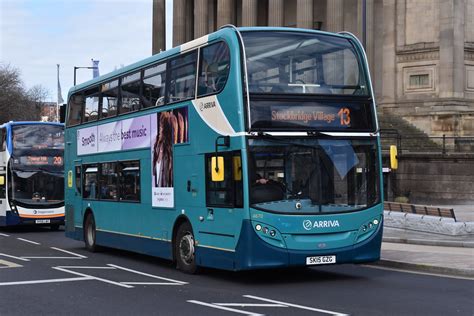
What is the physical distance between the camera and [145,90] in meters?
16.4

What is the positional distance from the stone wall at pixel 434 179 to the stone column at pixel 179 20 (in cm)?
2840

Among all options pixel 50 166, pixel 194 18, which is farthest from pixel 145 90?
pixel 194 18

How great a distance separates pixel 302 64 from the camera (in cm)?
1340

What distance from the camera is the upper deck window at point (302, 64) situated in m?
13.1

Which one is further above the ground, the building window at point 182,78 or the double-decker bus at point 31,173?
the building window at point 182,78

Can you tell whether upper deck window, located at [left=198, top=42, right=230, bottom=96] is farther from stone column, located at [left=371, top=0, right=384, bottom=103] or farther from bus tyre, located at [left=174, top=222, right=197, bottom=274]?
stone column, located at [left=371, top=0, right=384, bottom=103]

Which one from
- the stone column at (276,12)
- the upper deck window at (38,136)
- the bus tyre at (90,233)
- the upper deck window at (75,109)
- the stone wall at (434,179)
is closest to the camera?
the bus tyre at (90,233)

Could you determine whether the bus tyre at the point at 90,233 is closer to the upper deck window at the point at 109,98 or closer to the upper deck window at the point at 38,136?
the upper deck window at the point at 109,98

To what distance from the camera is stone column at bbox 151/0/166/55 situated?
6272 cm

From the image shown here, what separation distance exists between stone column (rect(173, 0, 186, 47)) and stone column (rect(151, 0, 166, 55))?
3.81 feet

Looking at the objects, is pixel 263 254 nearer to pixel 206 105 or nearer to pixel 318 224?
pixel 318 224

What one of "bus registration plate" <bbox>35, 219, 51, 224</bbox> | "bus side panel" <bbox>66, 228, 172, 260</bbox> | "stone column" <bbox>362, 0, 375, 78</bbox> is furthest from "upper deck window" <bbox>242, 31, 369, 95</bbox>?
"stone column" <bbox>362, 0, 375, 78</bbox>

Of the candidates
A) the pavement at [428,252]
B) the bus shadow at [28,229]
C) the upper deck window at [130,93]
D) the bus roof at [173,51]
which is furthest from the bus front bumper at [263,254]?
the bus shadow at [28,229]

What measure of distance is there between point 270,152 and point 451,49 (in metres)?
33.5
